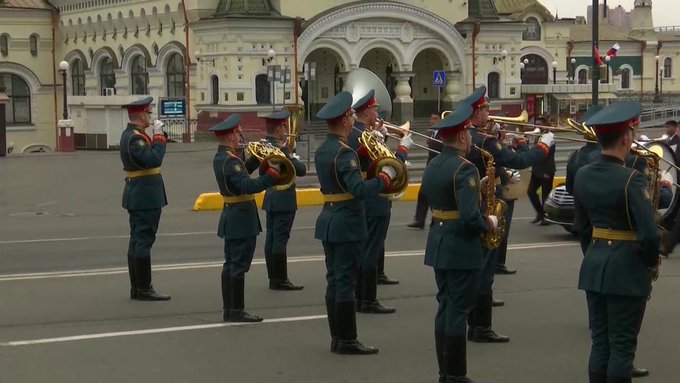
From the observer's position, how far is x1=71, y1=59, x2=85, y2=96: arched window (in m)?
57.8

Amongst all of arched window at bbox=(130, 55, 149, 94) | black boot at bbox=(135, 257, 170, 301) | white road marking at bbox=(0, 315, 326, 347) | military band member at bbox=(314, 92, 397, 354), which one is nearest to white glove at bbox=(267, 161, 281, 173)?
military band member at bbox=(314, 92, 397, 354)

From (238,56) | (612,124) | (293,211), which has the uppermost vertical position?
(238,56)

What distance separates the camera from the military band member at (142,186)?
35.7 feet

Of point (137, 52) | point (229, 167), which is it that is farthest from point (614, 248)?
point (137, 52)

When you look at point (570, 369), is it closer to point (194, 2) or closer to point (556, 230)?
point (556, 230)

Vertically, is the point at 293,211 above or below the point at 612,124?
below

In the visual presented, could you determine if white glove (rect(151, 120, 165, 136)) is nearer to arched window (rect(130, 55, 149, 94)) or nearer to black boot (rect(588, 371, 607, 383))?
black boot (rect(588, 371, 607, 383))

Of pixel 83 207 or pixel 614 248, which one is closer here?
pixel 614 248

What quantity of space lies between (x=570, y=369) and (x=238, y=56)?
37132mm

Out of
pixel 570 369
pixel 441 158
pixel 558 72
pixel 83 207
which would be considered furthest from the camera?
pixel 558 72

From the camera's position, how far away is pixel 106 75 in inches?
2191

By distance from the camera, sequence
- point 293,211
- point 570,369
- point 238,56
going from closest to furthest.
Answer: point 570,369
point 293,211
point 238,56

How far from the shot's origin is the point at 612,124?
6.77 meters

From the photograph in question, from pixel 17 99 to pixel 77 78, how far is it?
10.7 ft
